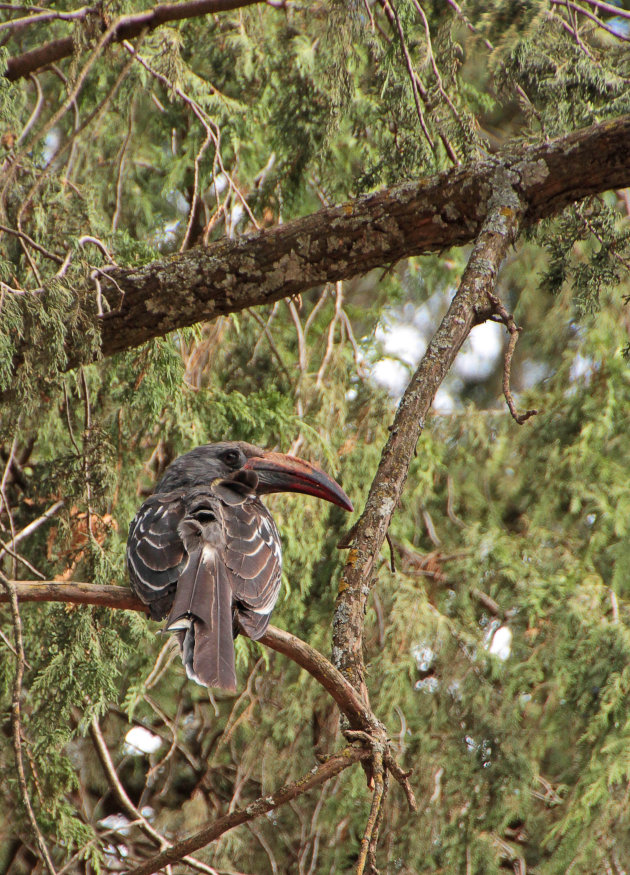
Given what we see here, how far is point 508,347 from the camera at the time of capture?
2570 millimetres

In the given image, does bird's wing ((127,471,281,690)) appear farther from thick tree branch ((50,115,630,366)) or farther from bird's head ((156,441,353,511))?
thick tree branch ((50,115,630,366))

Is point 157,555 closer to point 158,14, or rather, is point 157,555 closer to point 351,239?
point 351,239

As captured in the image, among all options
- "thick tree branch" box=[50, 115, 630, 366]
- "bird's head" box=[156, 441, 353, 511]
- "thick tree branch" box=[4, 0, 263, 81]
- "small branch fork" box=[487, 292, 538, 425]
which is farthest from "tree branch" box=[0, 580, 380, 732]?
"thick tree branch" box=[4, 0, 263, 81]

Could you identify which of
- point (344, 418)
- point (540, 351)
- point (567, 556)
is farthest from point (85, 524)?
point (540, 351)

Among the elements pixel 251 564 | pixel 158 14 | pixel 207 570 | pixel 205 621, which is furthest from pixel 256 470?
pixel 158 14

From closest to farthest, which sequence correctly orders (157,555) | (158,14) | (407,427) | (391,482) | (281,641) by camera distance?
(391,482) < (407,427) < (281,641) < (157,555) < (158,14)

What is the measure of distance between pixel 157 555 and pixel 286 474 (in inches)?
38.5

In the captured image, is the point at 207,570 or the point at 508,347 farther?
the point at 207,570

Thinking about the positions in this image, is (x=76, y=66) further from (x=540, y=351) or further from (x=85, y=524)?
(x=540, y=351)

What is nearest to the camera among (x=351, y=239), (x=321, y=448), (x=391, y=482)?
(x=391, y=482)

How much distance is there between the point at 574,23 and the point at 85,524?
131 inches

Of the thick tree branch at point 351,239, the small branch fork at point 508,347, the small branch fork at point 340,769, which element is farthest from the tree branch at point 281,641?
the thick tree branch at point 351,239

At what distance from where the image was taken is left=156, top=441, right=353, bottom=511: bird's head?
157 inches

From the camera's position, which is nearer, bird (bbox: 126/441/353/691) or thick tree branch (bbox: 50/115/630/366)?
bird (bbox: 126/441/353/691)
